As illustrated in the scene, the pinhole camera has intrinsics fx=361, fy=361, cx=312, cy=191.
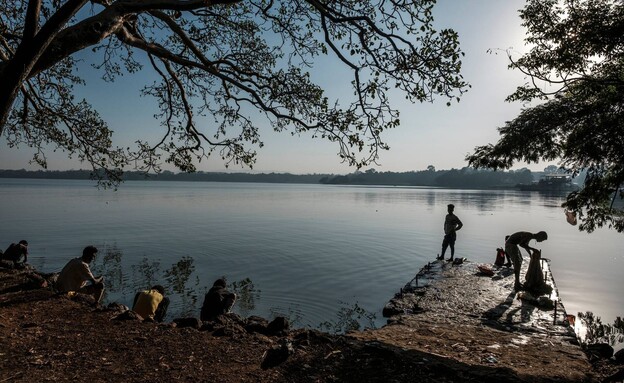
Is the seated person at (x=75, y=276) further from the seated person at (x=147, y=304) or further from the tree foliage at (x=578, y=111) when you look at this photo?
the tree foliage at (x=578, y=111)

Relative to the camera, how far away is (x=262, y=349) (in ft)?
21.8

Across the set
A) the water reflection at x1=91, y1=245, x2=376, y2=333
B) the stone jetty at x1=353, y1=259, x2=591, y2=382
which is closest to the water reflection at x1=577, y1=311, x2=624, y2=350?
the stone jetty at x1=353, y1=259, x2=591, y2=382

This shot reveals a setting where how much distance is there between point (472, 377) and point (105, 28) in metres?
8.73

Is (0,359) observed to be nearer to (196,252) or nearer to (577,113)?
(577,113)

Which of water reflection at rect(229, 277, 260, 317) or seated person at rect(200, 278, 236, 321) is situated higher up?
seated person at rect(200, 278, 236, 321)

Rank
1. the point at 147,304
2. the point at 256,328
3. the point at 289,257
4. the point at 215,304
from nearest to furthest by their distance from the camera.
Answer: the point at 256,328
the point at 147,304
the point at 215,304
the point at 289,257

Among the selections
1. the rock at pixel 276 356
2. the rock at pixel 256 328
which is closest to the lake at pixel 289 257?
the rock at pixel 256 328

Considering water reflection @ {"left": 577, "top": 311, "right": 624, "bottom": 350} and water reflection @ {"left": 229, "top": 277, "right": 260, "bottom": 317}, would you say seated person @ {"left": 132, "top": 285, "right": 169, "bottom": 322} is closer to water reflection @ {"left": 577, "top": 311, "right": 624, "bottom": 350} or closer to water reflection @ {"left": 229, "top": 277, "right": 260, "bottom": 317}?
water reflection @ {"left": 229, "top": 277, "right": 260, "bottom": 317}

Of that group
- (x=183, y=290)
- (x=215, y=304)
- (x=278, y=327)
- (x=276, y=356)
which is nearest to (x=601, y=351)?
(x=278, y=327)

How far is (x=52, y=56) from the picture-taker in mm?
6324

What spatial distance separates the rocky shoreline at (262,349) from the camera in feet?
18.1

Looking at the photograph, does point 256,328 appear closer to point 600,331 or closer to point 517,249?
point 517,249

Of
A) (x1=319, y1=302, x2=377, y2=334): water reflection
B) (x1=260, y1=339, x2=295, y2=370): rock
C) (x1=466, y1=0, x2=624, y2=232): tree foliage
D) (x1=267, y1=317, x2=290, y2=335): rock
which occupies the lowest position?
(x1=319, y1=302, x2=377, y2=334): water reflection

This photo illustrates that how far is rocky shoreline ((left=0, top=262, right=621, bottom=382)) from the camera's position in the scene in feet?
18.1
